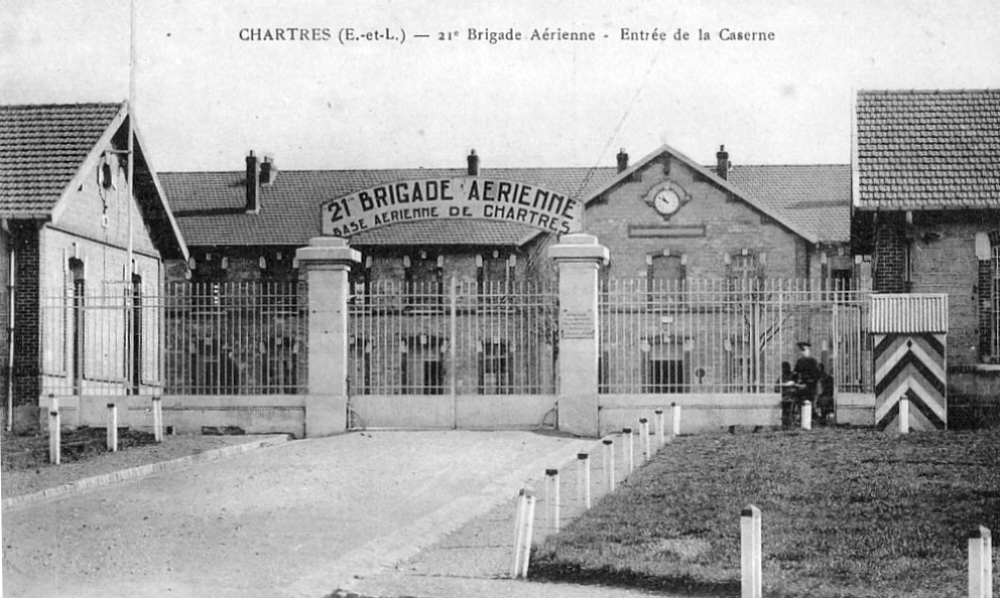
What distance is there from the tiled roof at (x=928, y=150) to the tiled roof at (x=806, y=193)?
1292 cm

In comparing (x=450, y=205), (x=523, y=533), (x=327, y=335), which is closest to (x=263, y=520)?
(x=523, y=533)

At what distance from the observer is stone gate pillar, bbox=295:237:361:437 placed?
56.9 feet

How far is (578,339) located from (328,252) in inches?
150

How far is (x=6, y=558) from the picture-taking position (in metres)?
8.61

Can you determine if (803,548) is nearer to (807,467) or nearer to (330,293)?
(807,467)

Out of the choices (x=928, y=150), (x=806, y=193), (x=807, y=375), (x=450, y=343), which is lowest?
(x=807, y=375)

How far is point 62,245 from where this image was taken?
68.5ft

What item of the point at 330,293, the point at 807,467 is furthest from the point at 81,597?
the point at 330,293

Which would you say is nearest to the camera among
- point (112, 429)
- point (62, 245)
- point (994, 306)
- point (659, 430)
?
point (112, 429)

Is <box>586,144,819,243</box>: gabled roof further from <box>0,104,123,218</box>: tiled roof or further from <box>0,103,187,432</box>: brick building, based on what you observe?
<box>0,104,123,218</box>: tiled roof

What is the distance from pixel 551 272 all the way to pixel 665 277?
3571 mm

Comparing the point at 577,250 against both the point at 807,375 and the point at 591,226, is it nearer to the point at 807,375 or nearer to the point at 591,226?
the point at 807,375

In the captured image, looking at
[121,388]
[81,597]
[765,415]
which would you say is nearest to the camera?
[81,597]

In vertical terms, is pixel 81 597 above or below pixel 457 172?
below
